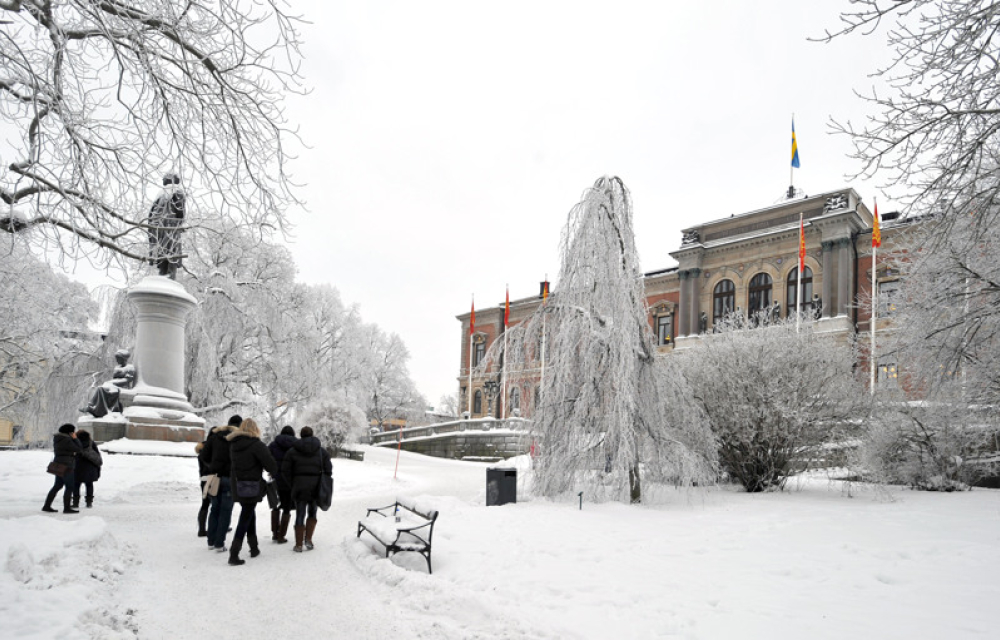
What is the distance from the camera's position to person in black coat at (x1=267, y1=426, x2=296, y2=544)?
9.07 metres

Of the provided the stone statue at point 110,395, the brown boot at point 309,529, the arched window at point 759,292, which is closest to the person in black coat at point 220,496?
the brown boot at point 309,529

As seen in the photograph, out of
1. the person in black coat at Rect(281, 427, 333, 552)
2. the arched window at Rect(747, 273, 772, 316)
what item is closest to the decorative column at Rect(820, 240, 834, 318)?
the arched window at Rect(747, 273, 772, 316)

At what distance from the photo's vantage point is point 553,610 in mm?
6402

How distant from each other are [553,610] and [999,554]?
6316 mm

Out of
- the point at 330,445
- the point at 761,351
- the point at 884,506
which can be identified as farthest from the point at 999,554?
the point at 330,445

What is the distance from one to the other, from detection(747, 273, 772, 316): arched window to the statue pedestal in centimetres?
3550

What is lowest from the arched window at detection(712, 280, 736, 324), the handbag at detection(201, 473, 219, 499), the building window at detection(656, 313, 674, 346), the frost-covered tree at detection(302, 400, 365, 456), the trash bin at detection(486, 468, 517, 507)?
the frost-covered tree at detection(302, 400, 365, 456)

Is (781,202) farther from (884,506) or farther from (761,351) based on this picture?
(884,506)

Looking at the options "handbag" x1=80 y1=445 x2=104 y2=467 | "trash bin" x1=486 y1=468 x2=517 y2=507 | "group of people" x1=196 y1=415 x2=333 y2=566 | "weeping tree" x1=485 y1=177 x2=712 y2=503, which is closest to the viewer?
"group of people" x1=196 y1=415 x2=333 y2=566

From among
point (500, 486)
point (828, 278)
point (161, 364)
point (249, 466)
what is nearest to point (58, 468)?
point (249, 466)

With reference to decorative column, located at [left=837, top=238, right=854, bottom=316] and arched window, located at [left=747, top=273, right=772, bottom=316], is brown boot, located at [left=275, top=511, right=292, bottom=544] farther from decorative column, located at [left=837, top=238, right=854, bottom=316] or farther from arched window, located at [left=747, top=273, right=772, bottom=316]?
arched window, located at [left=747, top=273, right=772, bottom=316]

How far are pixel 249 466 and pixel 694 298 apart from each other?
4120 cm

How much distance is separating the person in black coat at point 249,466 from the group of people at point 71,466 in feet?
13.5

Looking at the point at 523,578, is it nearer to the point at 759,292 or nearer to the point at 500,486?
the point at 500,486
